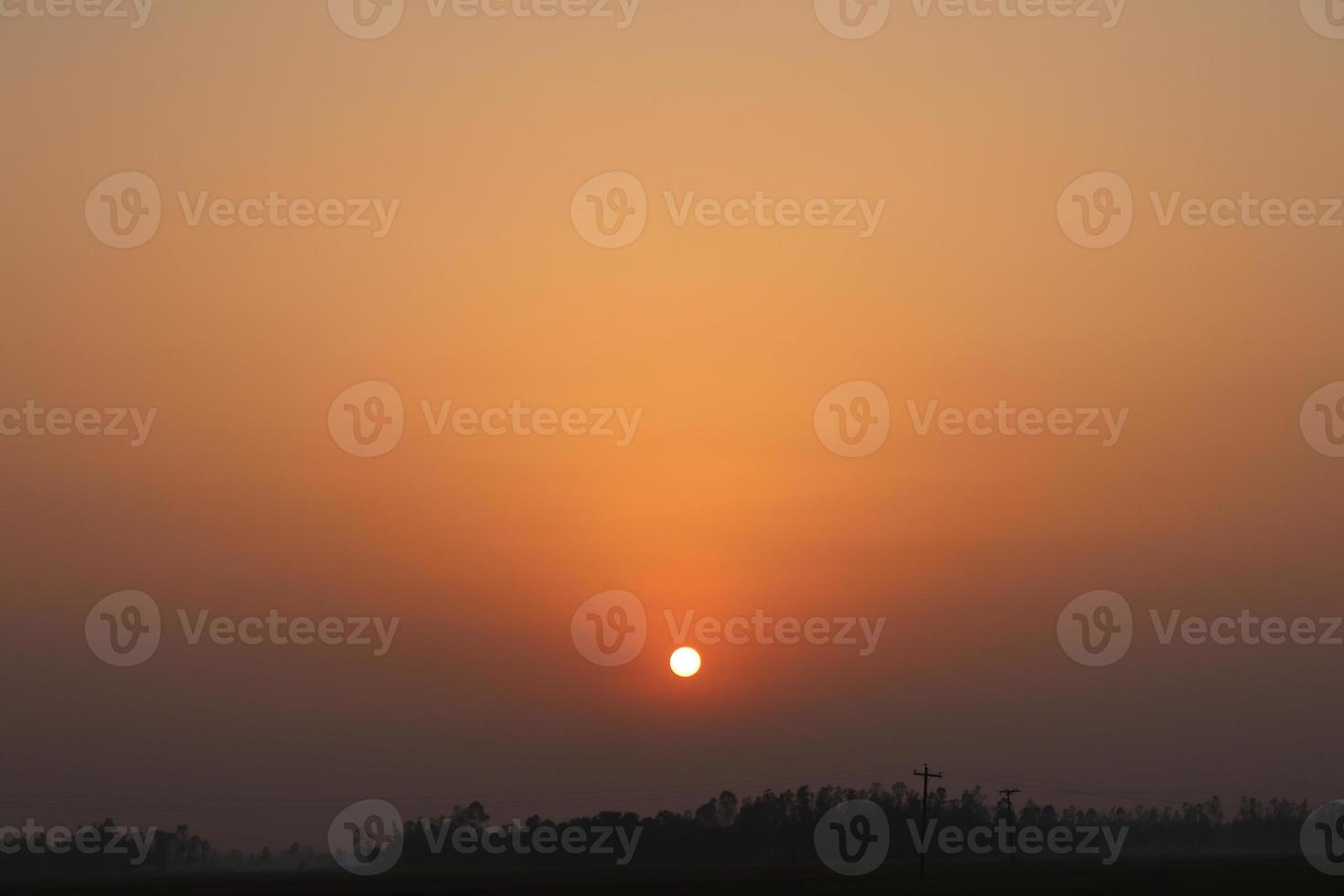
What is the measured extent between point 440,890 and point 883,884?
109 ft

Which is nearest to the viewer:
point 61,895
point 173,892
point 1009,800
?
point 61,895

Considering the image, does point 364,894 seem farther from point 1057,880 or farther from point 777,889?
point 1057,880

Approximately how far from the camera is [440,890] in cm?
10794

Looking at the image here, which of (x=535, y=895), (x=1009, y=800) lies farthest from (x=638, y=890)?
Result: (x=1009, y=800)

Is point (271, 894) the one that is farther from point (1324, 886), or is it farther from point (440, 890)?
point (1324, 886)

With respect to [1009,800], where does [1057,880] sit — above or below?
below

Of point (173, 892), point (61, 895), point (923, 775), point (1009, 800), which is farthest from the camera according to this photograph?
point (1009, 800)

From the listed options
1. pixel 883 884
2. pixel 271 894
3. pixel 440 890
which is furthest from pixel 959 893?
pixel 271 894

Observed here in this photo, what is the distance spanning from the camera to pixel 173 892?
382 ft

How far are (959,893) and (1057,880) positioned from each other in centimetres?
2874

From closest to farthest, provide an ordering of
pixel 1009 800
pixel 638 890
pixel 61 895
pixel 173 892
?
pixel 638 890, pixel 61 895, pixel 173 892, pixel 1009 800

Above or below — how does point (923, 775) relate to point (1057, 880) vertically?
above

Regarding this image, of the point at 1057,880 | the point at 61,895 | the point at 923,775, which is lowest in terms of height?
the point at 61,895

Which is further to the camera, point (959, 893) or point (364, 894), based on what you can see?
point (364, 894)
